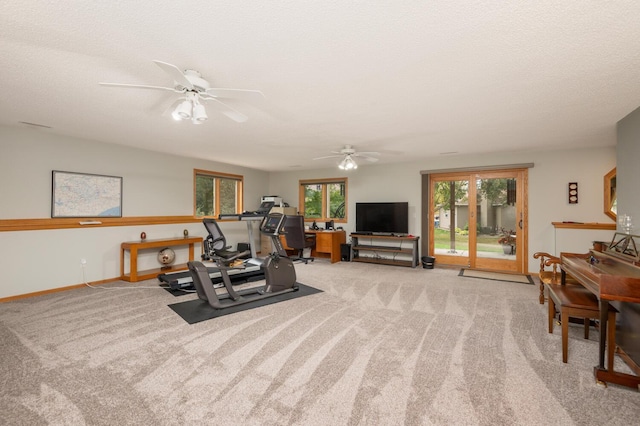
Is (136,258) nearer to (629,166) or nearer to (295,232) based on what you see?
(295,232)

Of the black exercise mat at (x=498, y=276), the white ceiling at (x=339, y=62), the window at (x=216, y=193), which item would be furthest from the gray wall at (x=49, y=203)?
the black exercise mat at (x=498, y=276)

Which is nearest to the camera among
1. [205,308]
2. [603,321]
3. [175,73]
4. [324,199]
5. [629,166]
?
[175,73]

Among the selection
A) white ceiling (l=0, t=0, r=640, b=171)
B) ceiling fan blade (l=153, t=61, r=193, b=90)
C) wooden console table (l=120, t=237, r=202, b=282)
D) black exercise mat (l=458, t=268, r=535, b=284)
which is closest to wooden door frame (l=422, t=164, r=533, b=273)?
black exercise mat (l=458, t=268, r=535, b=284)

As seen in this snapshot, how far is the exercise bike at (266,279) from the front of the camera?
3.40 metres

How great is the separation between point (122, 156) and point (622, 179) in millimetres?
7180

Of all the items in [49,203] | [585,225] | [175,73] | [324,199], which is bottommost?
[585,225]

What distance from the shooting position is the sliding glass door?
540cm

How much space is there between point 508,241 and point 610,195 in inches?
64.0

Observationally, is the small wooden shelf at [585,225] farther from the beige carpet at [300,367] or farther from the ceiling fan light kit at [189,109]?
the ceiling fan light kit at [189,109]

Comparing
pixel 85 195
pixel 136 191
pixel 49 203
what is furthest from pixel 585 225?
pixel 49 203

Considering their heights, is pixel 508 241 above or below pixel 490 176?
below

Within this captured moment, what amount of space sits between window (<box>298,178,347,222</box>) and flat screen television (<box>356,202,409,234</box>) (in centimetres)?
64

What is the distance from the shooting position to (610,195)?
15.0 feet

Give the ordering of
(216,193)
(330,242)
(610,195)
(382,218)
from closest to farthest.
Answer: (610,195) → (382,218) → (330,242) → (216,193)
